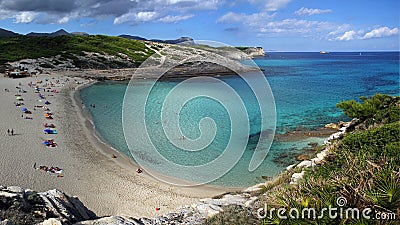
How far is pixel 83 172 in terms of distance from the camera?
679 inches

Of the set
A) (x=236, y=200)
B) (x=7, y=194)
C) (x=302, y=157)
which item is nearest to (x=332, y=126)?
(x=302, y=157)

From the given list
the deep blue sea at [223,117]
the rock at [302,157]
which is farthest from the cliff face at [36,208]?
the rock at [302,157]

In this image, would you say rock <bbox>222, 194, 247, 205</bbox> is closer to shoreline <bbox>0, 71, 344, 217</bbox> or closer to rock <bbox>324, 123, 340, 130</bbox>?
shoreline <bbox>0, 71, 344, 217</bbox>

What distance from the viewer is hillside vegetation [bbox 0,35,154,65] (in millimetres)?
64775

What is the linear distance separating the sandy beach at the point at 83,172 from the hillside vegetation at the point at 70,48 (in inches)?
1607

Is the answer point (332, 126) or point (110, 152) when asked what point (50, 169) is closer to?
point (110, 152)

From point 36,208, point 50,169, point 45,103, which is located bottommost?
point 50,169

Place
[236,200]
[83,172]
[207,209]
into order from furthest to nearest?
[83,172] < [236,200] < [207,209]

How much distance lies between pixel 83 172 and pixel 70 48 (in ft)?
210

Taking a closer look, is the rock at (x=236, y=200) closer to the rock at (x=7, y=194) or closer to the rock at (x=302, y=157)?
the rock at (x=7, y=194)

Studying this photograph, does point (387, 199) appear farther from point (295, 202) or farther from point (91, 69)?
point (91, 69)

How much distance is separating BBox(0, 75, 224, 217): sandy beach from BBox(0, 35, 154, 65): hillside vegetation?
40.8 m

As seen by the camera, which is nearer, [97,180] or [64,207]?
[64,207]

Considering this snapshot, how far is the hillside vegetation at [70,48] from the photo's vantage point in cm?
6478
